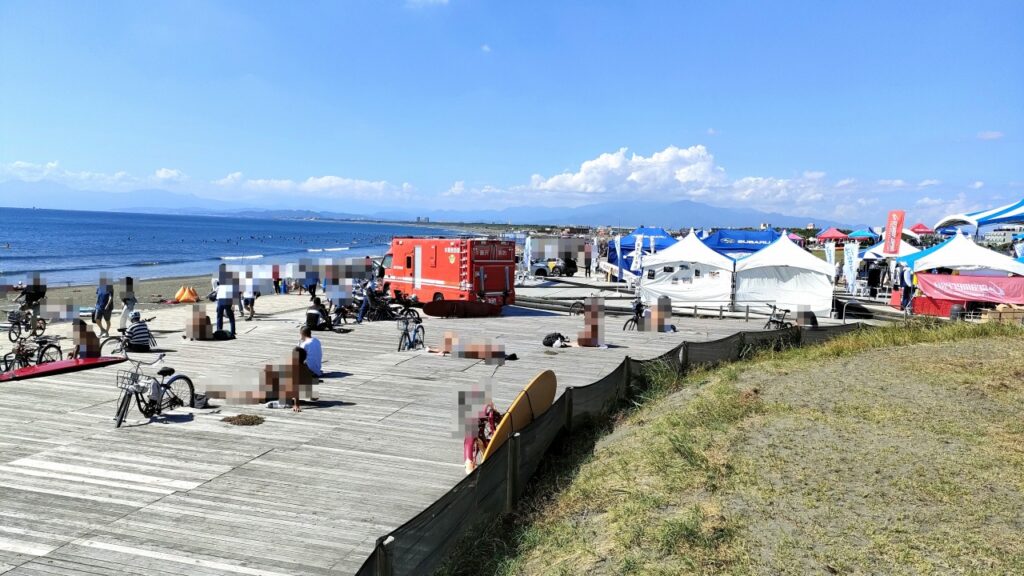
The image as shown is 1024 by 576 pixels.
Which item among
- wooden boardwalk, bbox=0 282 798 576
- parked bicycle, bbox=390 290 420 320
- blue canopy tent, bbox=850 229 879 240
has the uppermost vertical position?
blue canopy tent, bbox=850 229 879 240

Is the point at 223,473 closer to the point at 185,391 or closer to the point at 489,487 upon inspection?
the point at 185,391

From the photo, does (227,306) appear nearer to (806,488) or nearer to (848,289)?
(806,488)

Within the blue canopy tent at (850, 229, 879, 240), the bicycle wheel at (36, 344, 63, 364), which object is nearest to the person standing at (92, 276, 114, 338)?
the bicycle wheel at (36, 344, 63, 364)

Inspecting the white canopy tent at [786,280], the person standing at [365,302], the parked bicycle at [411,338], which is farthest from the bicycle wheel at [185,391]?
the white canopy tent at [786,280]

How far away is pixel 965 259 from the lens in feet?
84.2

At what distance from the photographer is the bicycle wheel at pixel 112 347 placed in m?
14.2

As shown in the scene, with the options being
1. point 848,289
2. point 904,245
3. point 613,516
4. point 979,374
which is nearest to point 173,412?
point 613,516

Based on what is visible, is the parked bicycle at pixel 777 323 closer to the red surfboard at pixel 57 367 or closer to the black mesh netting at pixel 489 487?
the black mesh netting at pixel 489 487

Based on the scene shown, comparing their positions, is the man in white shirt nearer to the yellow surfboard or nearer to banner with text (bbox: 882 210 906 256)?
the yellow surfboard

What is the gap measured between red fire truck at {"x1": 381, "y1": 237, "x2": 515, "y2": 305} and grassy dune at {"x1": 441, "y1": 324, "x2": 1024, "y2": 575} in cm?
1254

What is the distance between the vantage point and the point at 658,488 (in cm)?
672

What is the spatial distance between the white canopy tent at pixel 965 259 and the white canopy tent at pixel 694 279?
24.8 feet

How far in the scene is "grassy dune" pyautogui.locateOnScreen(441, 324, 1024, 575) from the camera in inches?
206

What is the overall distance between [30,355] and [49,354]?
52 cm
